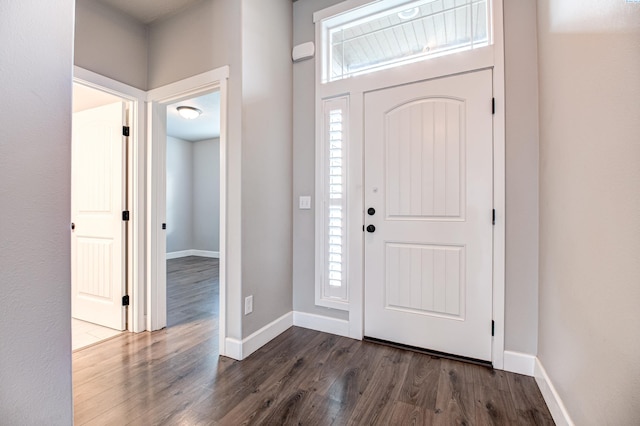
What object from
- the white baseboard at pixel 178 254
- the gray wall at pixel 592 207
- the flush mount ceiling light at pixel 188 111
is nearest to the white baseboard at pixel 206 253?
the white baseboard at pixel 178 254

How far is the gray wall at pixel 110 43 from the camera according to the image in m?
2.08

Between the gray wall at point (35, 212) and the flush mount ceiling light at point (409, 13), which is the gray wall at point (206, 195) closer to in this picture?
the flush mount ceiling light at point (409, 13)

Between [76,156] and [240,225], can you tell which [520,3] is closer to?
[240,225]

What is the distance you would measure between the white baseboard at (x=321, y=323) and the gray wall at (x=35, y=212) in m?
1.75

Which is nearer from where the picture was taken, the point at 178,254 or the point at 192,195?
the point at 178,254

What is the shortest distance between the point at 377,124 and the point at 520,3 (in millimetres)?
1142

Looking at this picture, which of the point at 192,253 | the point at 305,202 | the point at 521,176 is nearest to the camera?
the point at 521,176

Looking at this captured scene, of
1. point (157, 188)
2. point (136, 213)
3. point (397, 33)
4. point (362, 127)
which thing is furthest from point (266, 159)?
point (397, 33)

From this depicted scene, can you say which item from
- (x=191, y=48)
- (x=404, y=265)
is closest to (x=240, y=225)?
(x=404, y=265)

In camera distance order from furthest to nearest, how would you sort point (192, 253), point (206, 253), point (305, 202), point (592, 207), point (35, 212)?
point (192, 253) → point (206, 253) → point (305, 202) → point (592, 207) → point (35, 212)

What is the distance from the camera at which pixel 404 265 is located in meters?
2.17

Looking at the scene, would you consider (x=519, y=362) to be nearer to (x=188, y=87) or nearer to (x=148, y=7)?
(x=188, y=87)

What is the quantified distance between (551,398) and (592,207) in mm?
1063

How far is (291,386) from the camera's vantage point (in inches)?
66.2
